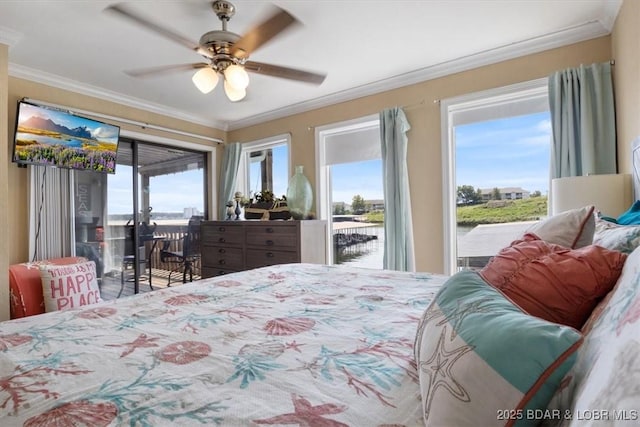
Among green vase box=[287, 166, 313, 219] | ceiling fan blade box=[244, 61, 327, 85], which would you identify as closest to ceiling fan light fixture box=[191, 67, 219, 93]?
ceiling fan blade box=[244, 61, 327, 85]

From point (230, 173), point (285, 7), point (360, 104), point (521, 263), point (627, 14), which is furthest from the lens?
point (230, 173)

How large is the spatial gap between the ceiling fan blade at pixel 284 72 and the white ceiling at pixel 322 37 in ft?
0.61

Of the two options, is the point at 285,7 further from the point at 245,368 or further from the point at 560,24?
the point at 245,368

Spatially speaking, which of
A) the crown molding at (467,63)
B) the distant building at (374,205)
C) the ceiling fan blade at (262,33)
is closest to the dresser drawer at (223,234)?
the distant building at (374,205)

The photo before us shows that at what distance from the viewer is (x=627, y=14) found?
6.25 feet

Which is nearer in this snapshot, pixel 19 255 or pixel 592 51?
pixel 592 51

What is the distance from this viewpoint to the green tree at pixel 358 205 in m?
3.80

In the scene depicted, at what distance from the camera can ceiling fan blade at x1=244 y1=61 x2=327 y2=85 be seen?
2092mm

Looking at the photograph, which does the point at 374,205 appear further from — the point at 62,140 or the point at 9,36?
the point at 9,36

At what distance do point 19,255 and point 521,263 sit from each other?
3.83 meters

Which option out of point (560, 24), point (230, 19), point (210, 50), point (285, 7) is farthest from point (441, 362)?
point (560, 24)

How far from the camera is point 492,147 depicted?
2961mm

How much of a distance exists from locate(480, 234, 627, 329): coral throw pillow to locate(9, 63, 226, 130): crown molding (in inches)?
159

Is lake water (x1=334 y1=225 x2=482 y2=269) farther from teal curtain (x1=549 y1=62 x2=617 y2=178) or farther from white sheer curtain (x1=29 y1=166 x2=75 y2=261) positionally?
white sheer curtain (x1=29 y1=166 x2=75 y2=261)
